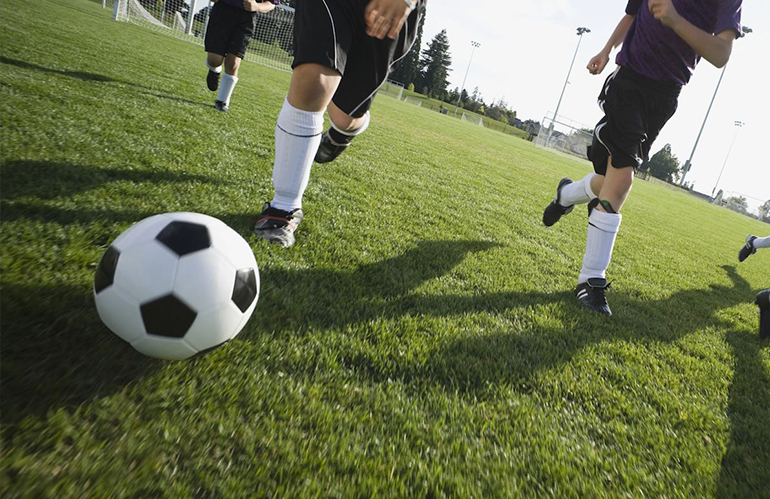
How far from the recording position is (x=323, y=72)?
84.3 inches

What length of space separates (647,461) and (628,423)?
0.66ft

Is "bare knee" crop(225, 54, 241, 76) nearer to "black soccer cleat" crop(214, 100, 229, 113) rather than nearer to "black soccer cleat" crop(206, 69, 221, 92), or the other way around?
"black soccer cleat" crop(214, 100, 229, 113)

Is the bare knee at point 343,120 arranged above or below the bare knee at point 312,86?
below

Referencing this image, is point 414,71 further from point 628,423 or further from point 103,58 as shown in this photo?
point 628,423

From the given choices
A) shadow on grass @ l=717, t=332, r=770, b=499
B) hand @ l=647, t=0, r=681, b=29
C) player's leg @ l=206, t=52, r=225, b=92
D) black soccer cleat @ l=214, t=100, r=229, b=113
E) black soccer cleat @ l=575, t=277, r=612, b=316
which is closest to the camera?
shadow on grass @ l=717, t=332, r=770, b=499

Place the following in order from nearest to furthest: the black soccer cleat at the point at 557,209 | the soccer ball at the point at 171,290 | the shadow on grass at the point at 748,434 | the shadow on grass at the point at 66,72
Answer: the soccer ball at the point at 171,290 → the shadow on grass at the point at 748,434 → the black soccer cleat at the point at 557,209 → the shadow on grass at the point at 66,72

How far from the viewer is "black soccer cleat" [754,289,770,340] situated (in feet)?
9.89

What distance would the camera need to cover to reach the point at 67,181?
2307 millimetres

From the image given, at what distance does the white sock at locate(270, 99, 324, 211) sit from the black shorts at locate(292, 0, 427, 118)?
0.93 ft

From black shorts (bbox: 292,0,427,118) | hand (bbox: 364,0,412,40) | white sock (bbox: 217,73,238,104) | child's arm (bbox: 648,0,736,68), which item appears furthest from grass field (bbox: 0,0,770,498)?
white sock (bbox: 217,73,238,104)

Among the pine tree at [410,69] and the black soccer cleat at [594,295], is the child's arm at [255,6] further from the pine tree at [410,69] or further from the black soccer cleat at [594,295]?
the pine tree at [410,69]

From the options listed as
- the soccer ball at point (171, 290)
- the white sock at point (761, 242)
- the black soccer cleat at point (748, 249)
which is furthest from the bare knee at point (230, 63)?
the black soccer cleat at point (748, 249)

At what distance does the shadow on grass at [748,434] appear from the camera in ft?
4.66

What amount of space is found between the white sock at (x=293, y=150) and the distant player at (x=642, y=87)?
6.63 feet
